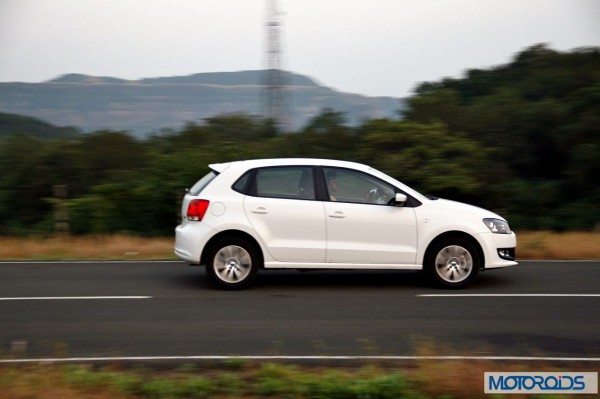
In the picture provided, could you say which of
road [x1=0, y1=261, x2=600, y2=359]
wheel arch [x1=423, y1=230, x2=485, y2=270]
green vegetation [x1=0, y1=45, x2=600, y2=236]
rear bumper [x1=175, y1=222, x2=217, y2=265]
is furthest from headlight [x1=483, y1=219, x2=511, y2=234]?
green vegetation [x1=0, y1=45, x2=600, y2=236]

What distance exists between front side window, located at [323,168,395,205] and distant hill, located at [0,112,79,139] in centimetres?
1433

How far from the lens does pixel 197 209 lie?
1118 cm

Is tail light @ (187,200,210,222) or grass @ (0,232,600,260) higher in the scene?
tail light @ (187,200,210,222)

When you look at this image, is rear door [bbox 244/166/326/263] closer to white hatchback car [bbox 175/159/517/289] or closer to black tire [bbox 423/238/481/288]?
white hatchback car [bbox 175/159/517/289]

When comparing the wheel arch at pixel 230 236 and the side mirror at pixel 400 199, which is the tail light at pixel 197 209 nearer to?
the wheel arch at pixel 230 236

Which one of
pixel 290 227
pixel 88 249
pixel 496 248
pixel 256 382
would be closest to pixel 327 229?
pixel 290 227

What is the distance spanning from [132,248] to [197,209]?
Result: 478cm

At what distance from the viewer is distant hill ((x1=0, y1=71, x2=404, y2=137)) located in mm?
24891

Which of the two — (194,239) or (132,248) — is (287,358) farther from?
(132,248)

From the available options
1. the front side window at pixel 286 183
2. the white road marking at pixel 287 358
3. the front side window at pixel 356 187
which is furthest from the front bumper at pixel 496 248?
the white road marking at pixel 287 358

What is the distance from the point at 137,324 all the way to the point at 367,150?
1321 centimetres

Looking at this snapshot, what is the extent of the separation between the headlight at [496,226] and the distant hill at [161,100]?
38.6ft

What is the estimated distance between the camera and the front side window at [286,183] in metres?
Result: 11.2

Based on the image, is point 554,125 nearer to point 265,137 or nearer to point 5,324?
point 265,137
